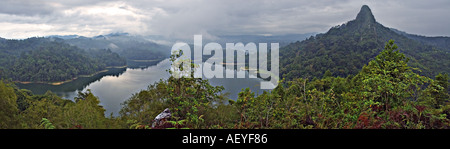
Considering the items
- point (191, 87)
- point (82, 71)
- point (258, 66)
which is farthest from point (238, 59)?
point (191, 87)

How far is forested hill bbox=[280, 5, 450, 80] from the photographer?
2466 inches

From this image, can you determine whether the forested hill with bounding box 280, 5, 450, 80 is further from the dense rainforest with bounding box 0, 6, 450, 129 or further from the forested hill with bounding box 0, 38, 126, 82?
the forested hill with bounding box 0, 38, 126, 82

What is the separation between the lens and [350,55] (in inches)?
2835

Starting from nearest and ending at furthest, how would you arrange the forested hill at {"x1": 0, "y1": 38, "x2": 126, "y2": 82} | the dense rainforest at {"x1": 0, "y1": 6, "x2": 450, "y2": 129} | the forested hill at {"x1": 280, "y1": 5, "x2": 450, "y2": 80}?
the dense rainforest at {"x1": 0, "y1": 6, "x2": 450, "y2": 129} < the forested hill at {"x1": 280, "y1": 5, "x2": 450, "y2": 80} < the forested hill at {"x1": 0, "y1": 38, "x2": 126, "y2": 82}

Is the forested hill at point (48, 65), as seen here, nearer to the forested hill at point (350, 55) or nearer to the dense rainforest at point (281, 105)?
the dense rainforest at point (281, 105)

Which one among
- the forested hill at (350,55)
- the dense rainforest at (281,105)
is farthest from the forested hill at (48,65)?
the forested hill at (350,55)

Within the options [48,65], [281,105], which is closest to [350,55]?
[281,105]

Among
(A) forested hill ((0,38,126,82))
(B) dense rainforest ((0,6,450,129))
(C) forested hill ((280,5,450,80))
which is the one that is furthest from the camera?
(A) forested hill ((0,38,126,82))

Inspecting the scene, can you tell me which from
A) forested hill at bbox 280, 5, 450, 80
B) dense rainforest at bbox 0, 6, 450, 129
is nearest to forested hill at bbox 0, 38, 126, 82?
dense rainforest at bbox 0, 6, 450, 129

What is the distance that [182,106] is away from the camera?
16.9 feet

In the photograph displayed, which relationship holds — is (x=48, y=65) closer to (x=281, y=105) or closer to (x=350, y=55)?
(x=281, y=105)

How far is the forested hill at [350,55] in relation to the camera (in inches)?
2466
